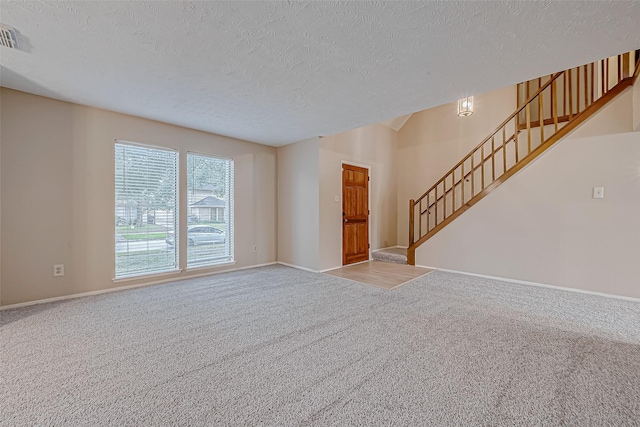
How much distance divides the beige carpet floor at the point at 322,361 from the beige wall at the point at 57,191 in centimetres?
40

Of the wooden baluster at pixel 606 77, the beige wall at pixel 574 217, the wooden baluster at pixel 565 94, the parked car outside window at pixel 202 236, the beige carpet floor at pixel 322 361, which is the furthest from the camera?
the wooden baluster at pixel 565 94

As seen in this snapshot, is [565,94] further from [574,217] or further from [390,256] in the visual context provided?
[390,256]

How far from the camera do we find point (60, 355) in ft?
6.64

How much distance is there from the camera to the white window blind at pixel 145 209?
372 centimetres

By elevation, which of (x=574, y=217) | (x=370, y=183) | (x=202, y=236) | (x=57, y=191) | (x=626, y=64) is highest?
(x=626, y=64)

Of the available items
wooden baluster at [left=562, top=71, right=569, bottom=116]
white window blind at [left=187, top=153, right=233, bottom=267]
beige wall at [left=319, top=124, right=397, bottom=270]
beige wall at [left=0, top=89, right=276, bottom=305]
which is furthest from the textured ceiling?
wooden baluster at [left=562, top=71, right=569, bottom=116]

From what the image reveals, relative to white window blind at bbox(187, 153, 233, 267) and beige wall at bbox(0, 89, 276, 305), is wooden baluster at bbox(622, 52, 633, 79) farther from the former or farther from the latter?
beige wall at bbox(0, 89, 276, 305)

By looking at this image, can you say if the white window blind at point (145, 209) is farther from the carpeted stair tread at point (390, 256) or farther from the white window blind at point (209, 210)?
the carpeted stair tread at point (390, 256)

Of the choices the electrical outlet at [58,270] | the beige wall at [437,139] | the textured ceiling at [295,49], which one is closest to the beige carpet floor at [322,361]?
the electrical outlet at [58,270]

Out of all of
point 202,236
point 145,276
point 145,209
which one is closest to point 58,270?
point 145,276

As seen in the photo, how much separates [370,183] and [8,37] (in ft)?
17.4

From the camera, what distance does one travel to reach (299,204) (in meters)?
5.10

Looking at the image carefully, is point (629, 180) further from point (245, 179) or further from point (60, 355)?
point (60, 355)

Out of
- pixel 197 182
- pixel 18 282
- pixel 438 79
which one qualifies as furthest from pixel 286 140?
pixel 18 282
